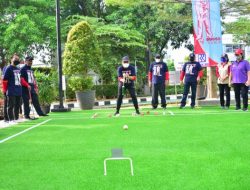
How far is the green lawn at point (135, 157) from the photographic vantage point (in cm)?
513

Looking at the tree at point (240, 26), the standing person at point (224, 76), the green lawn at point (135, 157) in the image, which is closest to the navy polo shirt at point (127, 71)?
the green lawn at point (135, 157)

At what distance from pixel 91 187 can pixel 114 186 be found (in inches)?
9.6

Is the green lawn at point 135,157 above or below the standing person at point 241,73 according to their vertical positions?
below

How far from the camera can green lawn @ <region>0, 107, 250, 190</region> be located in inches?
202

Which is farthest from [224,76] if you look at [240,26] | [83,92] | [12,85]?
[240,26]

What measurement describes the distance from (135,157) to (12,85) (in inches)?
293

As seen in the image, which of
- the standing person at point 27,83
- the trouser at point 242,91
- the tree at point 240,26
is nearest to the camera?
the standing person at point 27,83

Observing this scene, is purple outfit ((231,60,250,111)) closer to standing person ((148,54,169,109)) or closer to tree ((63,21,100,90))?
standing person ((148,54,169,109))

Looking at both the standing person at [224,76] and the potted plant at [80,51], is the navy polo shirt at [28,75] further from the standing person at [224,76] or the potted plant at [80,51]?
the potted plant at [80,51]

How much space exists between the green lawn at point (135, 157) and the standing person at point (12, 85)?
8.30ft

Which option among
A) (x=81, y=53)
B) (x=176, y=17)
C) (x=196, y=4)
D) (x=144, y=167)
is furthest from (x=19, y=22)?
(x=144, y=167)

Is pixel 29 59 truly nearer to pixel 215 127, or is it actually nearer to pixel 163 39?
pixel 215 127

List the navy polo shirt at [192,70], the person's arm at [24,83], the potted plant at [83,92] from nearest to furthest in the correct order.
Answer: the person's arm at [24,83]
the navy polo shirt at [192,70]
the potted plant at [83,92]

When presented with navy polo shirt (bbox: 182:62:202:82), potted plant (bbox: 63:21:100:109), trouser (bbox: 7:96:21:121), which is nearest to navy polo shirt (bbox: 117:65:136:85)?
navy polo shirt (bbox: 182:62:202:82)
